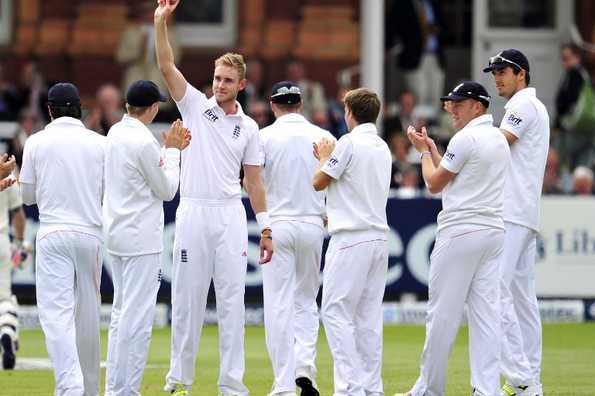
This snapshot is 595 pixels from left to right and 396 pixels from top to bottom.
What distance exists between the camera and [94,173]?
11828mm

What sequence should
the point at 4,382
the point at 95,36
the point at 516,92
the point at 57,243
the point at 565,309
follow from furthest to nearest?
the point at 95,36, the point at 565,309, the point at 4,382, the point at 516,92, the point at 57,243

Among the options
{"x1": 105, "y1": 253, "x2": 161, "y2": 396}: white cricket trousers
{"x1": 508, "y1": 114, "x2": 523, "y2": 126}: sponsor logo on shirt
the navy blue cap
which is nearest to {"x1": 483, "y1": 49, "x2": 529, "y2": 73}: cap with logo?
{"x1": 508, "y1": 114, "x2": 523, "y2": 126}: sponsor logo on shirt

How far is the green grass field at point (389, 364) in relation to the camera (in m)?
14.0

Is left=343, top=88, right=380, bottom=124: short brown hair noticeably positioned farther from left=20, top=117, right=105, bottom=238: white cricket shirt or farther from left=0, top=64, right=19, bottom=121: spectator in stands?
left=0, top=64, right=19, bottom=121: spectator in stands

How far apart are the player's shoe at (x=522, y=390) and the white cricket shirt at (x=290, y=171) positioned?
6.74ft

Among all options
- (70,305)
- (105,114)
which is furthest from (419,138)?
(105,114)

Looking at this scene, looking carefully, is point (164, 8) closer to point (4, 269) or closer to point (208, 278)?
point (208, 278)

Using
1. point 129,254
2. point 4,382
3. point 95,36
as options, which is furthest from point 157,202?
point 95,36

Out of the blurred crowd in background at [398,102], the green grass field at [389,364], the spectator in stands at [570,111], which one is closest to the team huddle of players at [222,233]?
the green grass field at [389,364]

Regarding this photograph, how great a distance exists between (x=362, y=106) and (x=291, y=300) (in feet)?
5.45

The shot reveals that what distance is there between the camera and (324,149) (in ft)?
40.7

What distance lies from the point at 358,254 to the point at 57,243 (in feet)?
7.00

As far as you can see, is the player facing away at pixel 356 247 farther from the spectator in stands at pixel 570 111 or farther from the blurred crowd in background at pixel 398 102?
the spectator in stands at pixel 570 111

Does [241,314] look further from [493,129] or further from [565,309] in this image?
[565,309]
